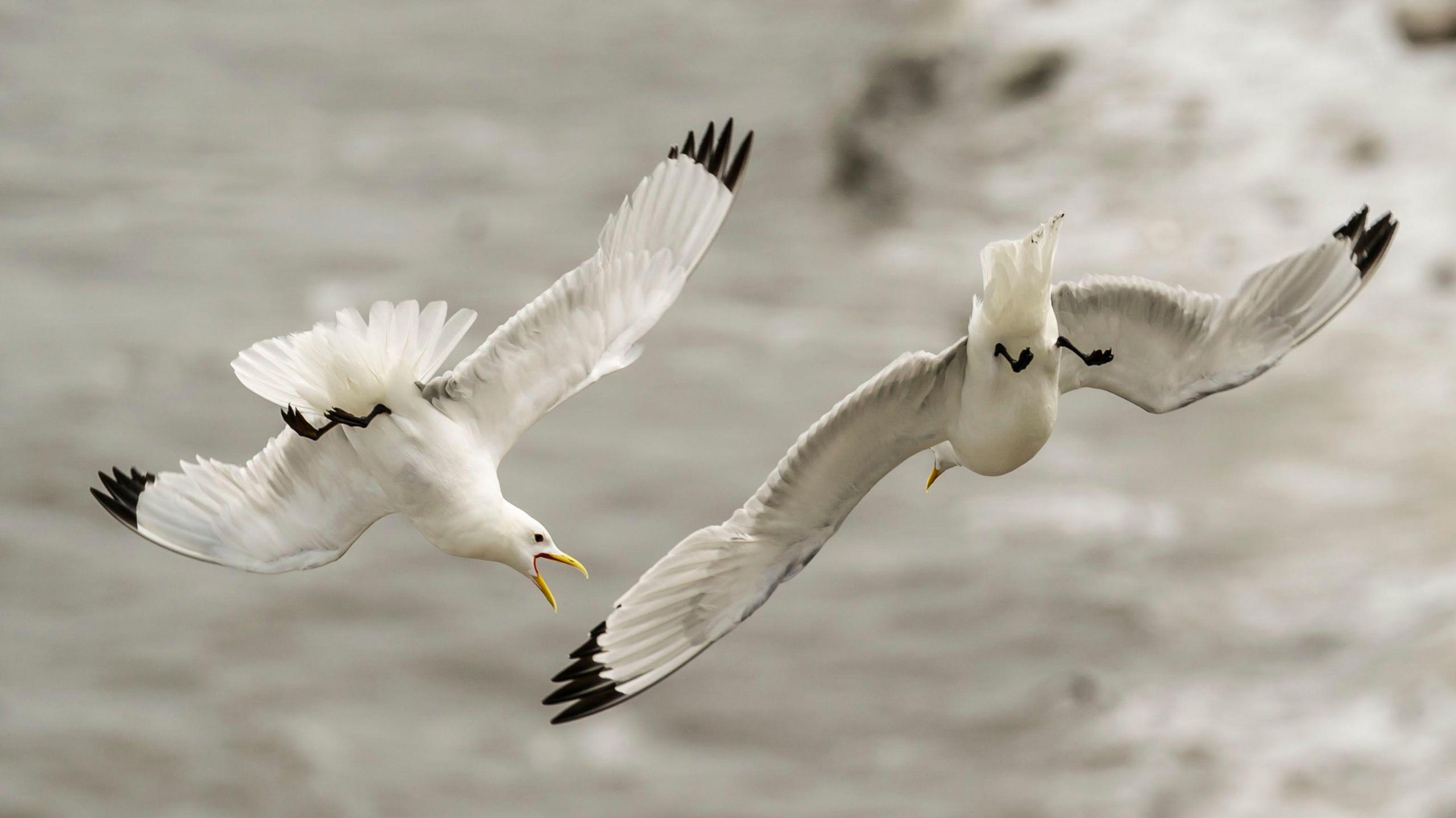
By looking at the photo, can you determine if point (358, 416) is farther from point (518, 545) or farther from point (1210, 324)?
point (1210, 324)

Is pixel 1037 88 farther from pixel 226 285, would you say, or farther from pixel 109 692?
pixel 109 692

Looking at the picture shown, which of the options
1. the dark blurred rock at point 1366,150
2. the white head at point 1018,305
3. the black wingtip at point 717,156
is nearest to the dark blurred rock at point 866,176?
the dark blurred rock at point 1366,150

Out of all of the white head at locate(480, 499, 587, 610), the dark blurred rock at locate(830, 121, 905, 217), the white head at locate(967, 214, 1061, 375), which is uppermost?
the dark blurred rock at locate(830, 121, 905, 217)

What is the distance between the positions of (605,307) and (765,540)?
25.3 inches

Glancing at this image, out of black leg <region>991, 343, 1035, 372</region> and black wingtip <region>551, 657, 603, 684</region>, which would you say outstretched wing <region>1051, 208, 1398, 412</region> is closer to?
black leg <region>991, 343, 1035, 372</region>

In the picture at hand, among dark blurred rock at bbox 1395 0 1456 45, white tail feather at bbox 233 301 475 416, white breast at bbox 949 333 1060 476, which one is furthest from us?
dark blurred rock at bbox 1395 0 1456 45

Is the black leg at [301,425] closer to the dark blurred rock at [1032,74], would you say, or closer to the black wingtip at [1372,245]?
the black wingtip at [1372,245]

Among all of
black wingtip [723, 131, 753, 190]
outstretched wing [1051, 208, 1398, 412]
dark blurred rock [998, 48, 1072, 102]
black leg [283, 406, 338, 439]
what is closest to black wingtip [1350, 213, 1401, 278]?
outstretched wing [1051, 208, 1398, 412]

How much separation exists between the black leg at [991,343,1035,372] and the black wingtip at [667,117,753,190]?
32.2 inches

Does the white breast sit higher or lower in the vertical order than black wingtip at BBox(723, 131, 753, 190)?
lower

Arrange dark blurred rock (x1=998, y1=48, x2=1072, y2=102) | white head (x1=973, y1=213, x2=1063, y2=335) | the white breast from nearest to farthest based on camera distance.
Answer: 1. white head (x1=973, y1=213, x2=1063, y2=335)
2. the white breast
3. dark blurred rock (x1=998, y1=48, x2=1072, y2=102)

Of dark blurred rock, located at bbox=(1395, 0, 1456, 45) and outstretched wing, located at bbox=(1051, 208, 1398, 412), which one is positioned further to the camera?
dark blurred rock, located at bbox=(1395, 0, 1456, 45)

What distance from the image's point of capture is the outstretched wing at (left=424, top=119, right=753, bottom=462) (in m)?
3.97

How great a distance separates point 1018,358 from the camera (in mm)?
3672
